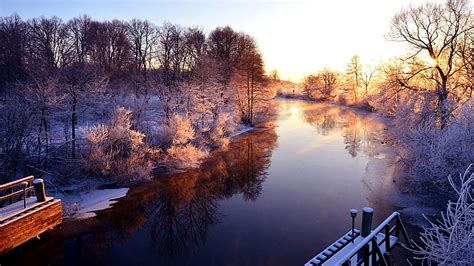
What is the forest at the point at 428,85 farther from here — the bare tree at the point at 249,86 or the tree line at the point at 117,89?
the bare tree at the point at 249,86

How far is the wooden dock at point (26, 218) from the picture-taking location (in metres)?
9.38

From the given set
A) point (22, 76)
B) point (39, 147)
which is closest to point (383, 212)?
point (39, 147)

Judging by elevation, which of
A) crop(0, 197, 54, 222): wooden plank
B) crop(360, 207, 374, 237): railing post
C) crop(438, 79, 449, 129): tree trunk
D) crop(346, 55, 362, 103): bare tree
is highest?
crop(346, 55, 362, 103): bare tree

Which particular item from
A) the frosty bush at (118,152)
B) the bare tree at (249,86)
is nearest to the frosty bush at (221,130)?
the bare tree at (249,86)

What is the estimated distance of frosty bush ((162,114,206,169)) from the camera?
20.1 meters

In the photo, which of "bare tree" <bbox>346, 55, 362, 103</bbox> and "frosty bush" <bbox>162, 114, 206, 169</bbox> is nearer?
"frosty bush" <bbox>162, 114, 206, 169</bbox>

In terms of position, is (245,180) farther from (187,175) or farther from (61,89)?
(61,89)

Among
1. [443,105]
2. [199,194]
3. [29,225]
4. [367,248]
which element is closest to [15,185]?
[29,225]

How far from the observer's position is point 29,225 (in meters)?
10.1

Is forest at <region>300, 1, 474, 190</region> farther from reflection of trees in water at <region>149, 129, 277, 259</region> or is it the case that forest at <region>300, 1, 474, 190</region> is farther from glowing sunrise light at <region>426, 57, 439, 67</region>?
reflection of trees in water at <region>149, 129, 277, 259</region>

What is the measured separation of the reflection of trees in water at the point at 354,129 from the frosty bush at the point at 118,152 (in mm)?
14488

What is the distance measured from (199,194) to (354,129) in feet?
77.3

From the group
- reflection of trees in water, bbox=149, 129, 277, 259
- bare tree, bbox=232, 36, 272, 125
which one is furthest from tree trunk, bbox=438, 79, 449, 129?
bare tree, bbox=232, 36, 272, 125

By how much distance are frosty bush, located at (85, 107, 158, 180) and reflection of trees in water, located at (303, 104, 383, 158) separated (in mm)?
14488
